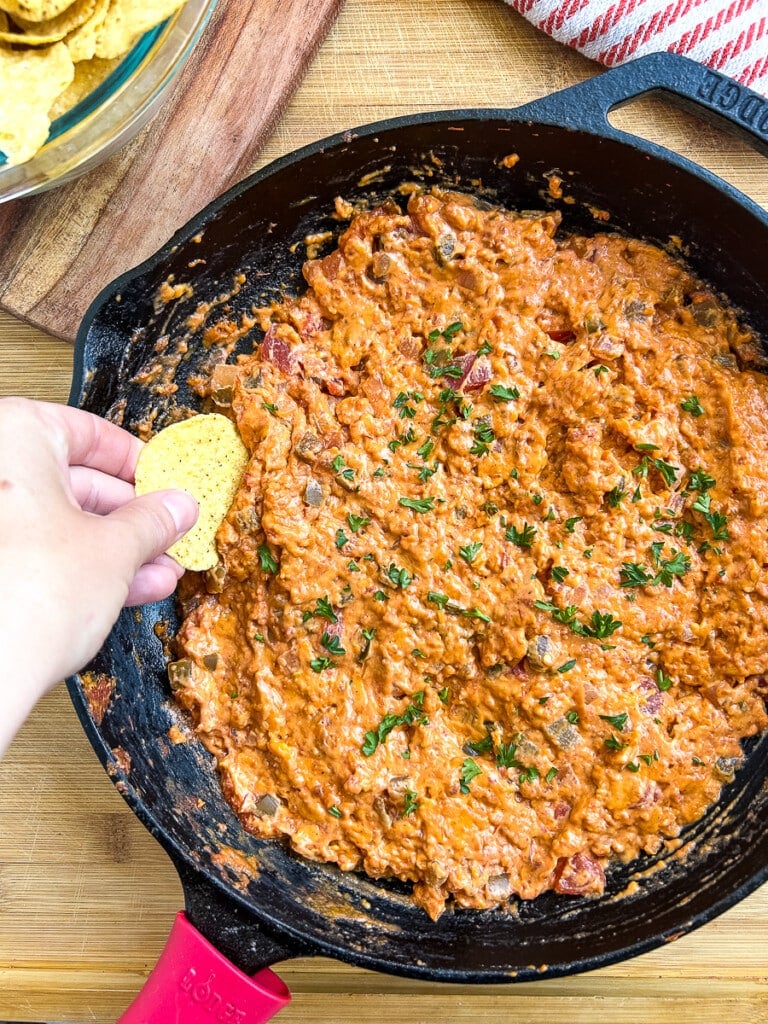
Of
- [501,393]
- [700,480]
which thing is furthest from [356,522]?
[700,480]

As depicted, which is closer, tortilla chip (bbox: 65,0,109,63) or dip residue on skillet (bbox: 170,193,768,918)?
tortilla chip (bbox: 65,0,109,63)

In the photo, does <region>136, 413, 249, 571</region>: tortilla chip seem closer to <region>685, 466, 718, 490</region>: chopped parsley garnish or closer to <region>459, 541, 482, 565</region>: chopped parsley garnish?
<region>459, 541, 482, 565</region>: chopped parsley garnish

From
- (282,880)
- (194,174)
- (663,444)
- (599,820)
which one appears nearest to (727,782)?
(599,820)

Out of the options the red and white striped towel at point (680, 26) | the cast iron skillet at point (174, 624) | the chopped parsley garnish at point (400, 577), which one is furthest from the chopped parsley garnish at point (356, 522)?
the red and white striped towel at point (680, 26)

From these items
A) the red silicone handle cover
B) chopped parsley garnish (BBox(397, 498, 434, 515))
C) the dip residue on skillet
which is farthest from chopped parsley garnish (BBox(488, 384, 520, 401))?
the red silicone handle cover

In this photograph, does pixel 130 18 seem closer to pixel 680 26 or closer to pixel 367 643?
pixel 680 26

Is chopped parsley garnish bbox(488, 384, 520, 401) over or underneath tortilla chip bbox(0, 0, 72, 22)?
underneath

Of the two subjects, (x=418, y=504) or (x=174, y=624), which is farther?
(x=174, y=624)
